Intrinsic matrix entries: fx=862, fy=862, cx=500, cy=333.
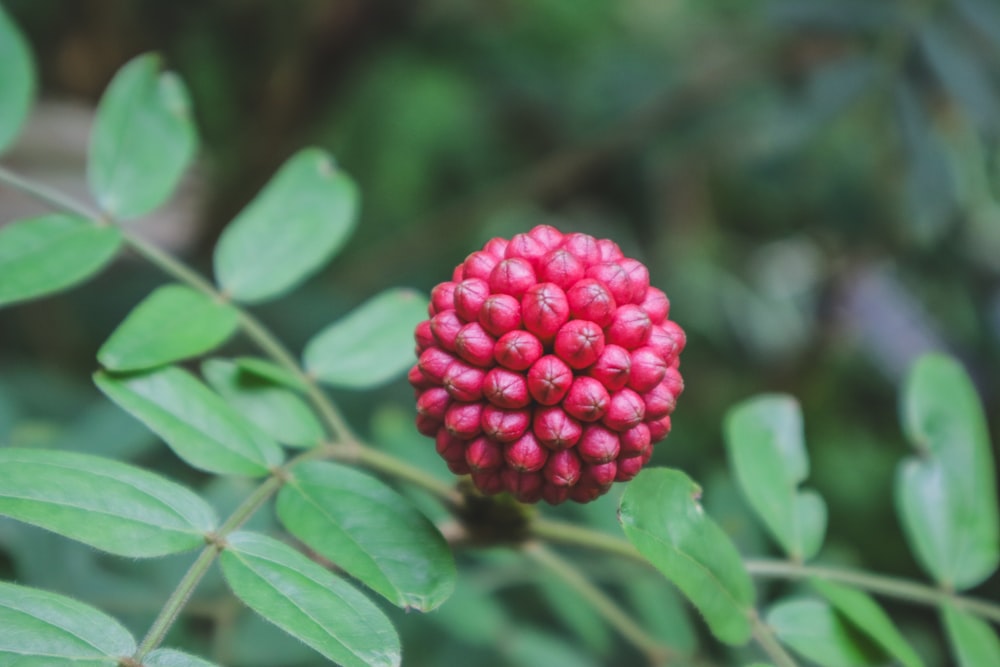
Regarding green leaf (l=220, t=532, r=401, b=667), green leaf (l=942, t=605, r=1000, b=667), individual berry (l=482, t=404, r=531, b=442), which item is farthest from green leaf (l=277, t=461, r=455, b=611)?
green leaf (l=942, t=605, r=1000, b=667)

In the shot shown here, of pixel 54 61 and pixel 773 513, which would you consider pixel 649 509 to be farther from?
pixel 54 61

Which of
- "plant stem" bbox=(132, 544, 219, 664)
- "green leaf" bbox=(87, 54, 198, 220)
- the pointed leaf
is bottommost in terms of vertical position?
the pointed leaf

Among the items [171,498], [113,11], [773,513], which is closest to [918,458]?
[773,513]

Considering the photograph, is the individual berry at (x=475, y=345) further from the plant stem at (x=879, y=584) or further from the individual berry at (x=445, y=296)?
the plant stem at (x=879, y=584)

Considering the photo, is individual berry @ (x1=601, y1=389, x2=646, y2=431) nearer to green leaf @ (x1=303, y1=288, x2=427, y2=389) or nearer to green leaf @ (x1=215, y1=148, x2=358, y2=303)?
green leaf @ (x1=303, y1=288, x2=427, y2=389)

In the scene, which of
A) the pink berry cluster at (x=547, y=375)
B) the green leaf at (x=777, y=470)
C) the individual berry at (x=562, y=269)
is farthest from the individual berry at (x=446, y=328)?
the green leaf at (x=777, y=470)
